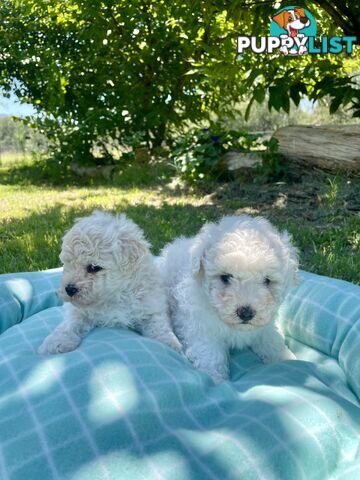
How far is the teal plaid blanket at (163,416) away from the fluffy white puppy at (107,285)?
149mm

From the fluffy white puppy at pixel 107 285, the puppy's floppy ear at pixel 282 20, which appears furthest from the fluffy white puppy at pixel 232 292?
the puppy's floppy ear at pixel 282 20

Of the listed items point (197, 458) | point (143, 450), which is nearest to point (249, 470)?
point (197, 458)

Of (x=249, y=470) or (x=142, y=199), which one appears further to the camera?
(x=142, y=199)

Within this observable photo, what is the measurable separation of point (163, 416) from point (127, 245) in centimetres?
97

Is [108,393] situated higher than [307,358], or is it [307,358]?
[108,393]

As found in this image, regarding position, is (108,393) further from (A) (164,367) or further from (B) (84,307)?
(B) (84,307)

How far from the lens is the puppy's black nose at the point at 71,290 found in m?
2.58

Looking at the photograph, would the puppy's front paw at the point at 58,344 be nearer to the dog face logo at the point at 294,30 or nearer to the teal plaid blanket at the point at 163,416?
the teal plaid blanket at the point at 163,416

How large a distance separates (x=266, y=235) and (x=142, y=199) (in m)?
4.87

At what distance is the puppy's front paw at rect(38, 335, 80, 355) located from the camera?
2584mm

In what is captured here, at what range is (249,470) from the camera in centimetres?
182

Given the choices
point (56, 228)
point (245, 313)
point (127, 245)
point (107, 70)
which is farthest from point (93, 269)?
point (107, 70)

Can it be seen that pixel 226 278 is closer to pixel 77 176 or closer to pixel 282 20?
pixel 282 20

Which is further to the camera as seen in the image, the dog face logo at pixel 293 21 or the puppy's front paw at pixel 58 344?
the dog face logo at pixel 293 21
